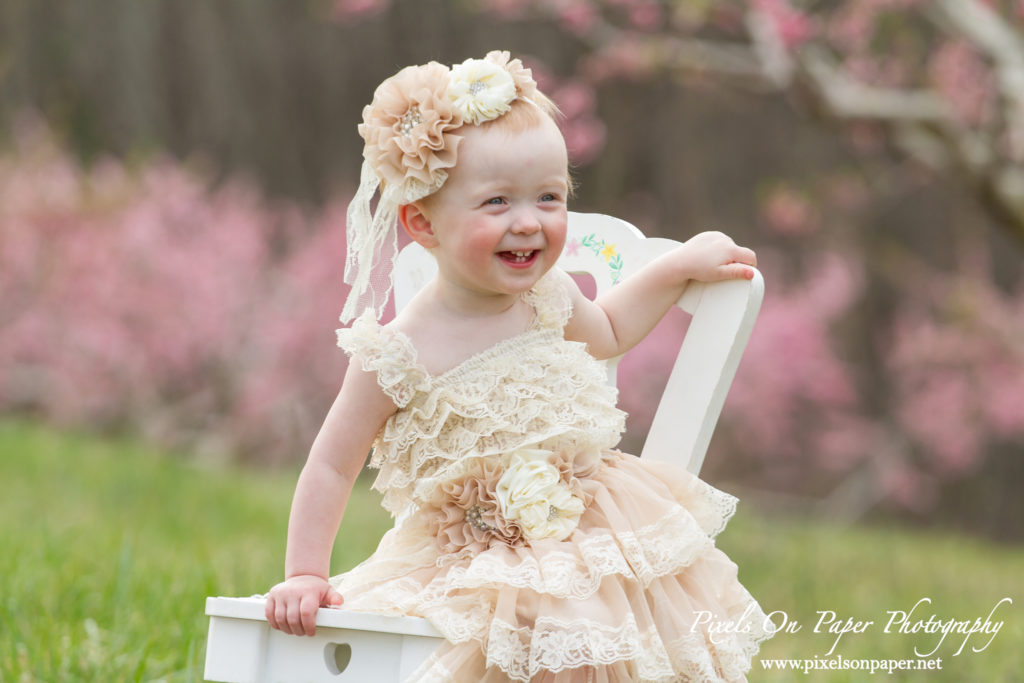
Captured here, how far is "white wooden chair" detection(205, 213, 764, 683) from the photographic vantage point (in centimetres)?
175

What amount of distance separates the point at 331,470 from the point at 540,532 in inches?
13.8

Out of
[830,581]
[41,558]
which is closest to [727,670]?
[41,558]

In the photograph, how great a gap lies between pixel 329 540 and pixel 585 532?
0.41 meters

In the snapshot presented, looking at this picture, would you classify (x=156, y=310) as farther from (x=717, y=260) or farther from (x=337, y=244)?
(x=717, y=260)

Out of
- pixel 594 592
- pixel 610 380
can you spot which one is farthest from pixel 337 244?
pixel 594 592

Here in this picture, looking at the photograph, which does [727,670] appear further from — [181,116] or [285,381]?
[181,116]

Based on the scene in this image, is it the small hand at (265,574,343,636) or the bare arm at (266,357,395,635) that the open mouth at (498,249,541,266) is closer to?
the bare arm at (266,357,395,635)

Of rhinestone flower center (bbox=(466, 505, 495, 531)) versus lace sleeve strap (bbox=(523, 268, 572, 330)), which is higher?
lace sleeve strap (bbox=(523, 268, 572, 330))

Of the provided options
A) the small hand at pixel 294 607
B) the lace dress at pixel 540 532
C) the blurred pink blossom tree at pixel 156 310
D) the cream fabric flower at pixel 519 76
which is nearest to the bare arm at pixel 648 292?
the lace dress at pixel 540 532

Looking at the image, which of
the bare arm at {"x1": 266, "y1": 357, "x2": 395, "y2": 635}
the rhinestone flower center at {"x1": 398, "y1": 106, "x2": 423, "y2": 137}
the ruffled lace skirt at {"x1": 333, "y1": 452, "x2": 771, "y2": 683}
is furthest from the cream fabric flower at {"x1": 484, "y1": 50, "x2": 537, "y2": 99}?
the ruffled lace skirt at {"x1": 333, "y1": 452, "x2": 771, "y2": 683}

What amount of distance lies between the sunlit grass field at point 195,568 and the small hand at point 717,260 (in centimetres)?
123

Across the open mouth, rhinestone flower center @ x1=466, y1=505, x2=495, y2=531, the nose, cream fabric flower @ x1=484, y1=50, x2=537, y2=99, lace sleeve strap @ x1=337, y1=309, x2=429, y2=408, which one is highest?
cream fabric flower @ x1=484, y1=50, x2=537, y2=99

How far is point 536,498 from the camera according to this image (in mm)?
1887

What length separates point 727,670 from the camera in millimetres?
1872
